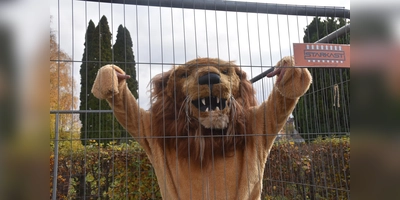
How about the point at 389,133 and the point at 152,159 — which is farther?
the point at 152,159

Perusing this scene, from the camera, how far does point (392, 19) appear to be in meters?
0.28

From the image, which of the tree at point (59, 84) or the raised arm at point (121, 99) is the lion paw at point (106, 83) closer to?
the raised arm at point (121, 99)

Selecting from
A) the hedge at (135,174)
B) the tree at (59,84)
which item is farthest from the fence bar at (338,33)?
the tree at (59,84)

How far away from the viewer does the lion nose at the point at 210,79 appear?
1500 mm

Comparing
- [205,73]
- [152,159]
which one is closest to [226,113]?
[205,73]

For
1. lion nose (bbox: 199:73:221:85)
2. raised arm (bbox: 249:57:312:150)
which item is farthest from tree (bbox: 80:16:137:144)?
raised arm (bbox: 249:57:312:150)

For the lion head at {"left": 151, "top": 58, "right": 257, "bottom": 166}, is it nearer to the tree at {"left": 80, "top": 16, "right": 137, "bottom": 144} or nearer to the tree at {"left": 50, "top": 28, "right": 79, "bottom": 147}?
the tree at {"left": 80, "top": 16, "right": 137, "bottom": 144}

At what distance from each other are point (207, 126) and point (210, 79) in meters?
0.24

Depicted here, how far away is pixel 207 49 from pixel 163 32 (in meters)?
0.23

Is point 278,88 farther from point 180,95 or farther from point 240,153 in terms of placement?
point 180,95

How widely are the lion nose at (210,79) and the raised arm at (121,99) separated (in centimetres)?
35

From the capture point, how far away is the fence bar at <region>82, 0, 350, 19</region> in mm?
1439

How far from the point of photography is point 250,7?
60.1 inches

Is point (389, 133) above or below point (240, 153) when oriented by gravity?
above
